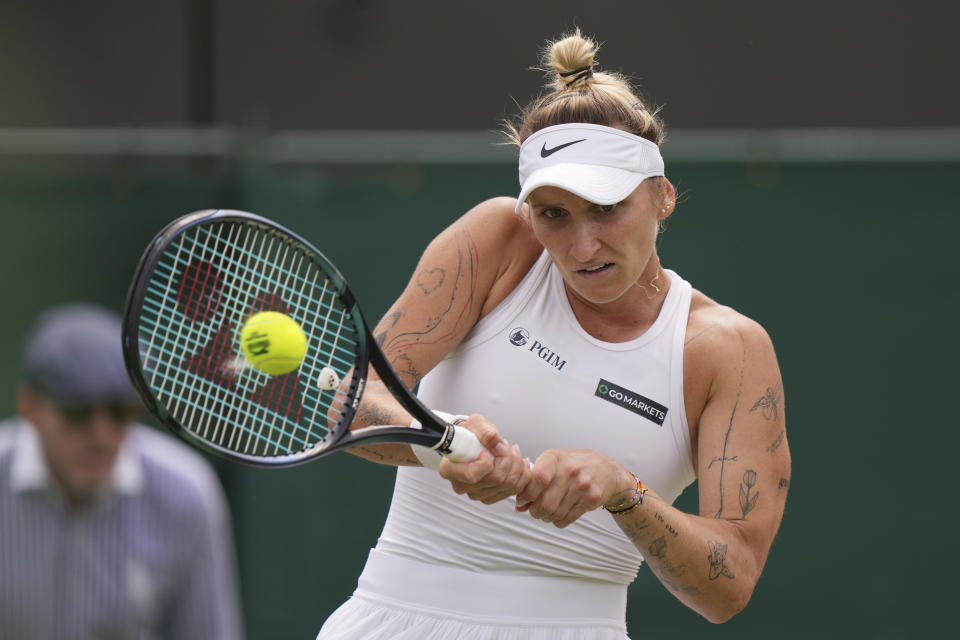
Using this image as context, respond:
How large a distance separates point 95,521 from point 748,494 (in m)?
1.29

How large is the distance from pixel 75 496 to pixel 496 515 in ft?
2.89

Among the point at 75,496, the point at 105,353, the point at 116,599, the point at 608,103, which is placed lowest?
the point at 116,599

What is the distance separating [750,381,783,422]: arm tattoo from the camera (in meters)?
2.47

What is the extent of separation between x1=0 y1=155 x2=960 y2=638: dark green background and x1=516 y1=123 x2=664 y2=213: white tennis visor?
2.53m

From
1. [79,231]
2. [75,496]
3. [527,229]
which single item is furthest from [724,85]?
[75,496]

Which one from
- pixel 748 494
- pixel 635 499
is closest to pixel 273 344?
pixel 635 499

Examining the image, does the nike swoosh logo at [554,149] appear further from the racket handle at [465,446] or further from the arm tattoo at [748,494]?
the arm tattoo at [748,494]

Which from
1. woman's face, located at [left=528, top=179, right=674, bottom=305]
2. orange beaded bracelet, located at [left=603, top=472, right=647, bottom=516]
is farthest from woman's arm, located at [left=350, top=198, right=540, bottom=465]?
orange beaded bracelet, located at [left=603, top=472, right=647, bottom=516]

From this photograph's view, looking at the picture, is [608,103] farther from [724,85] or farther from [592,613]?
[724,85]

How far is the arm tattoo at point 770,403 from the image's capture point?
2.47 metres

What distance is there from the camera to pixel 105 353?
9.10 feet

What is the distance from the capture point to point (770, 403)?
98.0 inches

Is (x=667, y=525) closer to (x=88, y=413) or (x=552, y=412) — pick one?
(x=552, y=412)

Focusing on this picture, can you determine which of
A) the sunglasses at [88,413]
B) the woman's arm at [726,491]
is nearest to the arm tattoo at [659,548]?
the woman's arm at [726,491]
